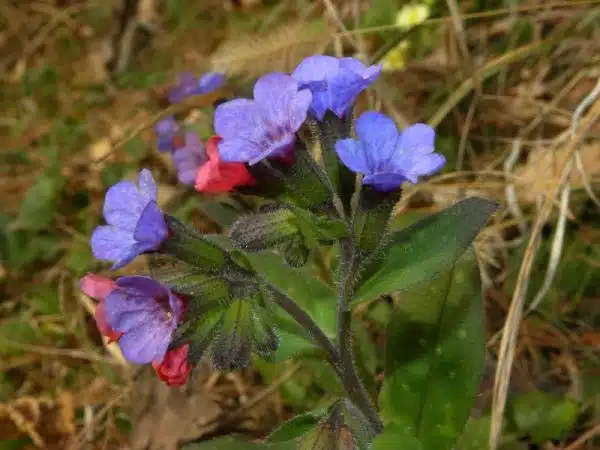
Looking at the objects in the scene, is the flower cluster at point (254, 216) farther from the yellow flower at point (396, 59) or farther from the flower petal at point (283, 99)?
the yellow flower at point (396, 59)

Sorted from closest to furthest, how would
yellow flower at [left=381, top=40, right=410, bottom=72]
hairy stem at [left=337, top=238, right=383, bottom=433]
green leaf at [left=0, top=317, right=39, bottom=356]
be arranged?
1. hairy stem at [left=337, top=238, right=383, bottom=433]
2. green leaf at [left=0, top=317, right=39, bottom=356]
3. yellow flower at [left=381, top=40, right=410, bottom=72]

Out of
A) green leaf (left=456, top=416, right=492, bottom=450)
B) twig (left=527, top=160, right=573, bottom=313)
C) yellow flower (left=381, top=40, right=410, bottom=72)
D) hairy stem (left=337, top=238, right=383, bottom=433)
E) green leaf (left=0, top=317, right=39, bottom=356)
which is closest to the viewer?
hairy stem (left=337, top=238, right=383, bottom=433)

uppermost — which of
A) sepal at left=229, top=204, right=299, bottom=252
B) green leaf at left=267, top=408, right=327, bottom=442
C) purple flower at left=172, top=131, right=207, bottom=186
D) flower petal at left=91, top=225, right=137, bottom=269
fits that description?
flower petal at left=91, top=225, right=137, bottom=269

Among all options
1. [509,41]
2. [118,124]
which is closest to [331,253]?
[509,41]

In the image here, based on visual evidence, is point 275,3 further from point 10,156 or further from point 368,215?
point 368,215

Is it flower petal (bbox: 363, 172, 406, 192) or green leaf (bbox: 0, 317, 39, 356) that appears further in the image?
green leaf (bbox: 0, 317, 39, 356)

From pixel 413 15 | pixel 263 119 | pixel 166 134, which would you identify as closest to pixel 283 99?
pixel 263 119

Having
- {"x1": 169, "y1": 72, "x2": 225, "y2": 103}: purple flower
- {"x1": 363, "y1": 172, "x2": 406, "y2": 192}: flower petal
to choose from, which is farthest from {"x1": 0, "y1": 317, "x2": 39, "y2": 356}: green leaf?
{"x1": 363, "y1": 172, "x2": 406, "y2": 192}: flower petal

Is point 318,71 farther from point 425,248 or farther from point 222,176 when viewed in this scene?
point 425,248

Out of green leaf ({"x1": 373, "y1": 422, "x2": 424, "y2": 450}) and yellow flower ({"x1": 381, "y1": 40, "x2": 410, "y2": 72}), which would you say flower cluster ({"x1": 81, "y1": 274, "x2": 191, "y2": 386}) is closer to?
green leaf ({"x1": 373, "y1": 422, "x2": 424, "y2": 450})
